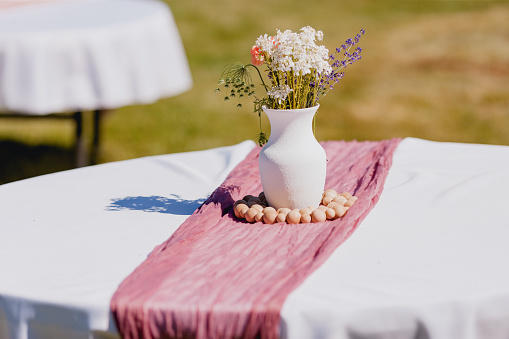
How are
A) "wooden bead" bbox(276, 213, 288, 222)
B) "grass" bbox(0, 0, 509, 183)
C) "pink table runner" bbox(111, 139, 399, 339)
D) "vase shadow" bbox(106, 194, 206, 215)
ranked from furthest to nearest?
"grass" bbox(0, 0, 509, 183)
"vase shadow" bbox(106, 194, 206, 215)
"wooden bead" bbox(276, 213, 288, 222)
"pink table runner" bbox(111, 139, 399, 339)

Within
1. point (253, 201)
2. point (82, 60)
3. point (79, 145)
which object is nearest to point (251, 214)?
point (253, 201)

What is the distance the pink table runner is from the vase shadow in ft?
0.26

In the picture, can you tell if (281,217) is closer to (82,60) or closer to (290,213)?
(290,213)

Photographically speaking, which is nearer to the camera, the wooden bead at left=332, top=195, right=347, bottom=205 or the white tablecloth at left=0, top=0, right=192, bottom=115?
the wooden bead at left=332, top=195, right=347, bottom=205

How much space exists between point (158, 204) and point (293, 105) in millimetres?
573

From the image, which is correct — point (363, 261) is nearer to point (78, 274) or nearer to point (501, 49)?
point (78, 274)

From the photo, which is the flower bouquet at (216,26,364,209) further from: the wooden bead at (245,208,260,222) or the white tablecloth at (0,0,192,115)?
the white tablecloth at (0,0,192,115)

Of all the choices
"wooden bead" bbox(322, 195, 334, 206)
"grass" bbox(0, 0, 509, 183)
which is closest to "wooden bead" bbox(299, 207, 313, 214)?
"wooden bead" bbox(322, 195, 334, 206)

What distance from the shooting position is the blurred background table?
4.16 m

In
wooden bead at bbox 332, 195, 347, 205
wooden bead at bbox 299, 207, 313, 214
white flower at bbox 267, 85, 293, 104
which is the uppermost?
white flower at bbox 267, 85, 293, 104

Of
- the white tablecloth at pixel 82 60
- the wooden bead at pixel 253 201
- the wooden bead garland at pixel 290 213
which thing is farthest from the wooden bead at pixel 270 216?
the white tablecloth at pixel 82 60

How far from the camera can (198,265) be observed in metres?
1.77

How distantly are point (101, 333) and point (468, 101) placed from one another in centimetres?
631

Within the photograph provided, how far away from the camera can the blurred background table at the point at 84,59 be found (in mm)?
4164
